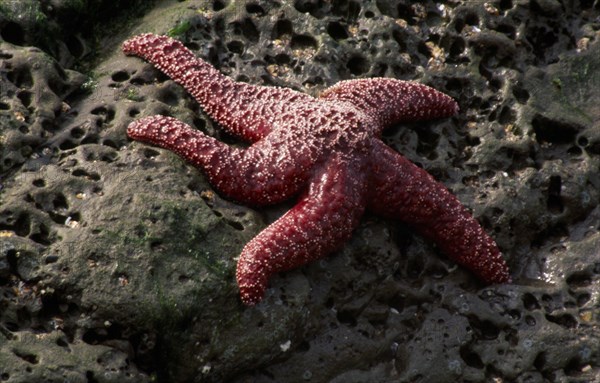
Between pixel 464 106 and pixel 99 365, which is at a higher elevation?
pixel 464 106

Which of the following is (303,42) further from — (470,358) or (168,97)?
(470,358)

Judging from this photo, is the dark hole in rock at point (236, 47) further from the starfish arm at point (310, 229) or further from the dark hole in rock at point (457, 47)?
the dark hole in rock at point (457, 47)

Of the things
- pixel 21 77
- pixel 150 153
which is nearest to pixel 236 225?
pixel 150 153

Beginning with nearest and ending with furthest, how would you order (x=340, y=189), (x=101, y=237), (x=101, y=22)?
(x=101, y=237), (x=340, y=189), (x=101, y=22)

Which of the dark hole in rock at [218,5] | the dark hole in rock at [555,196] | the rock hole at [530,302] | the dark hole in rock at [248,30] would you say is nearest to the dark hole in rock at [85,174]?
the dark hole in rock at [248,30]

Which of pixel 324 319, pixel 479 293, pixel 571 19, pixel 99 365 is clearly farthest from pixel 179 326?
pixel 571 19

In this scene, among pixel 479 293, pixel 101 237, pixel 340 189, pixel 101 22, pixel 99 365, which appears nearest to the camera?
pixel 99 365

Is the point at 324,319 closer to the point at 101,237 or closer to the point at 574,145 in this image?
the point at 101,237
